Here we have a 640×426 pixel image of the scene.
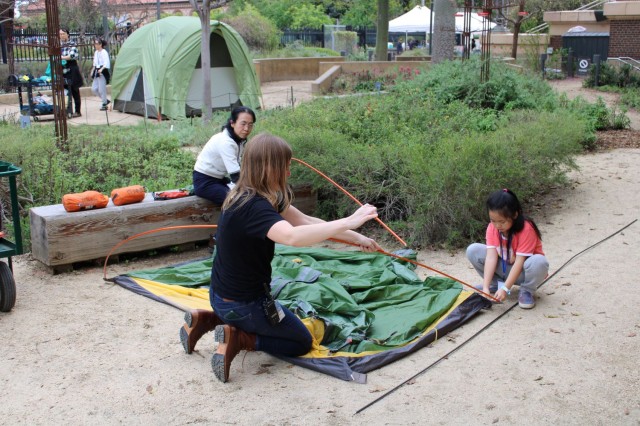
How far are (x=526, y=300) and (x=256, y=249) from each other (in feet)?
7.12

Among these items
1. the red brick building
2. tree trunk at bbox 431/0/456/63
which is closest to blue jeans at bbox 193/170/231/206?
tree trunk at bbox 431/0/456/63

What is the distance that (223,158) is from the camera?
625 cm

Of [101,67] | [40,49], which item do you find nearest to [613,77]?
[101,67]

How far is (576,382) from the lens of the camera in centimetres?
396

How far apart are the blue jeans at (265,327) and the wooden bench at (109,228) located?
228 cm

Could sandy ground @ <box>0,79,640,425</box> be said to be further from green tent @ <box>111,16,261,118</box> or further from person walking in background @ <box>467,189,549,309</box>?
green tent @ <box>111,16,261,118</box>

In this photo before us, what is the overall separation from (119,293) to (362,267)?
191 cm

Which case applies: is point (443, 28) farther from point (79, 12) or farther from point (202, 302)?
point (79, 12)

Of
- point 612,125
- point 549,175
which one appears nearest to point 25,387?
point 549,175

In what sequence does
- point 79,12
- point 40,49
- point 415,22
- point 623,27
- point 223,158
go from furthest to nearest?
point 415,22
point 79,12
point 40,49
point 623,27
point 223,158

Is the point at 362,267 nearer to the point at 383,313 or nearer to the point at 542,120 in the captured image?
the point at 383,313

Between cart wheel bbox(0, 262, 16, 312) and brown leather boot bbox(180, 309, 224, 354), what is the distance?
145 cm

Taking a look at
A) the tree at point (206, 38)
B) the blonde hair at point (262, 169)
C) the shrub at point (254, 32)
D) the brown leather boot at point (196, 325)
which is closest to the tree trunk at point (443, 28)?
the tree at point (206, 38)

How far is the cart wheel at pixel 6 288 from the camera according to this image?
501cm
